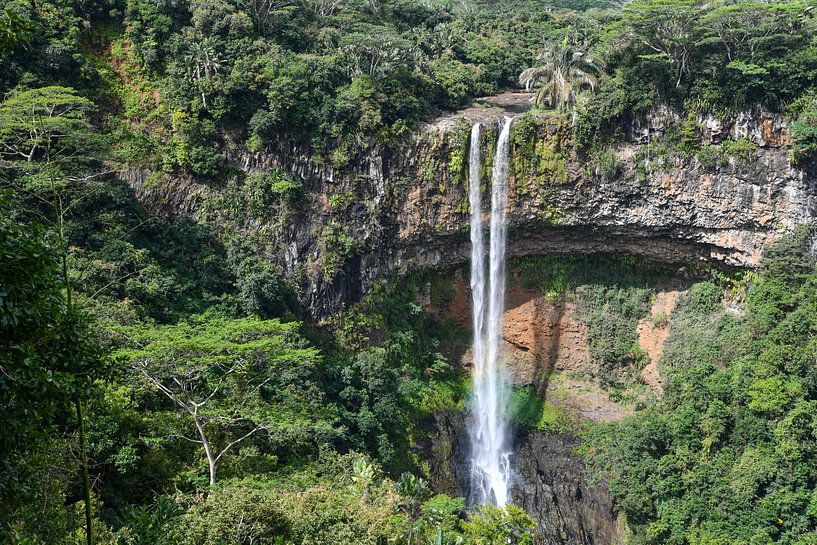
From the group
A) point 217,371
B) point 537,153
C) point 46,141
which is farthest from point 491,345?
point 46,141

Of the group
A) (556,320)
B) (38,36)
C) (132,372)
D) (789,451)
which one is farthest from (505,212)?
(38,36)

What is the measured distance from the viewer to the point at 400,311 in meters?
25.9

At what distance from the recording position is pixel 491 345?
87.4ft

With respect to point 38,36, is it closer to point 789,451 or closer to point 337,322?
point 337,322

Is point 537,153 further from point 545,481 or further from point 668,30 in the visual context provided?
point 545,481

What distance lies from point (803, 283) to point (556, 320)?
28.1 feet

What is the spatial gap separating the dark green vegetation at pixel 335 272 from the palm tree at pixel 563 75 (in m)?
0.10

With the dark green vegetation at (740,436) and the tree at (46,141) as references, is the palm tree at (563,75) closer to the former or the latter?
the dark green vegetation at (740,436)

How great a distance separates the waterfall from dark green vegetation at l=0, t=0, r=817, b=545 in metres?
0.82

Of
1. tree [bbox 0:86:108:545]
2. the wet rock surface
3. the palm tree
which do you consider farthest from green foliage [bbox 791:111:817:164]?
tree [bbox 0:86:108:545]

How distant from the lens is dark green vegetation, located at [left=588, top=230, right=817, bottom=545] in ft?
62.0

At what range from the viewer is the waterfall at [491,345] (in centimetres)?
2394

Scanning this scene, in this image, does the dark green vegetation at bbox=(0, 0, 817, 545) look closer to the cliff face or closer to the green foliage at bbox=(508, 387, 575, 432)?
the green foliage at bbox=(508, 387, 575, 432)

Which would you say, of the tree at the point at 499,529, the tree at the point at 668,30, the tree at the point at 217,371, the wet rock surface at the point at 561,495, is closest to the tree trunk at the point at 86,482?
the tree at the point at 217,371
